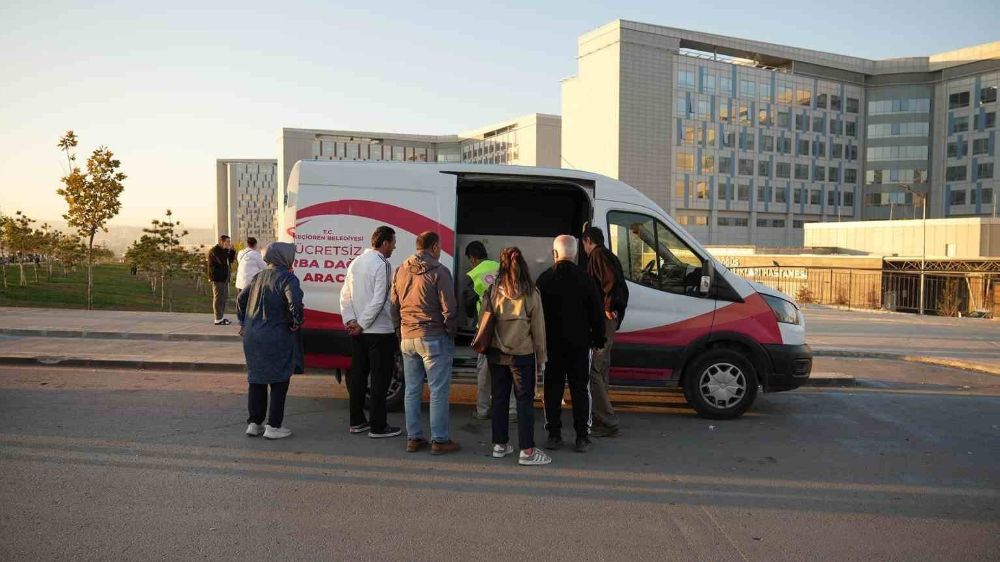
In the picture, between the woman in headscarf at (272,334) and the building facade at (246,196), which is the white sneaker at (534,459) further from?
the building facade at (246,196)

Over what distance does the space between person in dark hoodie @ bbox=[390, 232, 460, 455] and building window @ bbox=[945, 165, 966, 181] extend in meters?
93.5

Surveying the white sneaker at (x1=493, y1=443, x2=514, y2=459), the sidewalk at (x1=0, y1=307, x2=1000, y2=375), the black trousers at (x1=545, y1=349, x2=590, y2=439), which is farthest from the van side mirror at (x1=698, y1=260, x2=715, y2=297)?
the sidewalk at (x1=0, y1=307, x2=1000, y2=375)

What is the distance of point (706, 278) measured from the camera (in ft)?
24.5

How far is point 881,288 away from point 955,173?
62431 millimetres

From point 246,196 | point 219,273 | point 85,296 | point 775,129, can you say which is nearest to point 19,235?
point 85,296

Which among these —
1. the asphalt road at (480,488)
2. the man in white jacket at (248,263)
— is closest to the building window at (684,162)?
the man in white jacket at (248,263)

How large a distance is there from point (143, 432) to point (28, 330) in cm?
796

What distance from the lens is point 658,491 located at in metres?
5.26

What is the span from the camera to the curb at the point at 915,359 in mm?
11163

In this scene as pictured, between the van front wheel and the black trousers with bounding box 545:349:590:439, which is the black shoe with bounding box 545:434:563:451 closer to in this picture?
the black trousers with bounding box 545:349:590:439

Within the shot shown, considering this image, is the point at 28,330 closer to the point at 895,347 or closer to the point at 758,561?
the point at 758,561

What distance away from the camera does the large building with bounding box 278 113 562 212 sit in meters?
109

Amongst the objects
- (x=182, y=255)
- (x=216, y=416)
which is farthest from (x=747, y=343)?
(x=182, y=255)

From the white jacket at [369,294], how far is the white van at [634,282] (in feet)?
3.60
